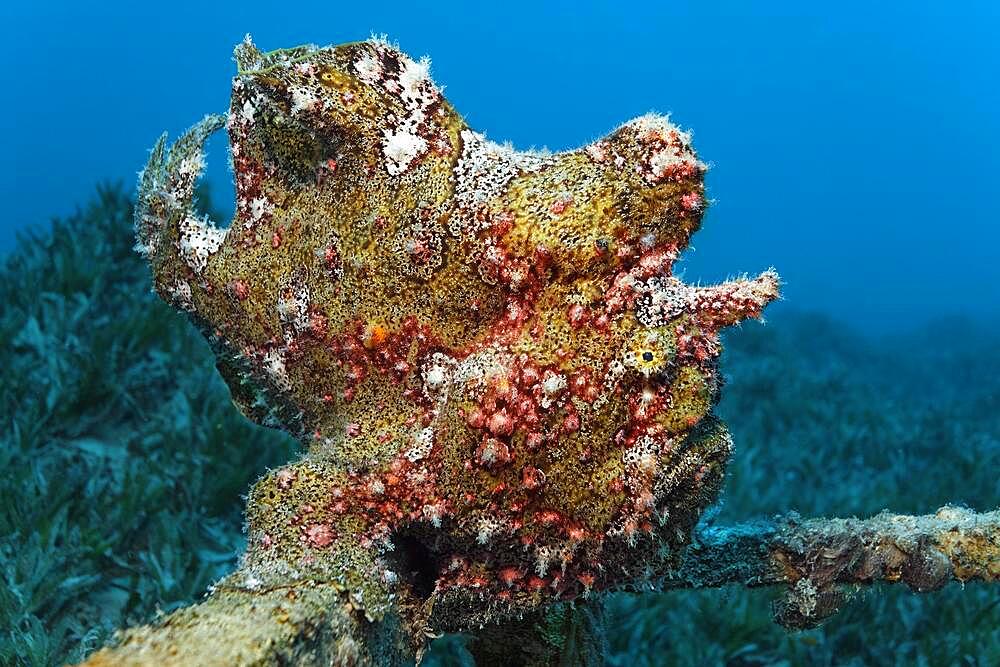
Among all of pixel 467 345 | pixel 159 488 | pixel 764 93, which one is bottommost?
pixel 467 345

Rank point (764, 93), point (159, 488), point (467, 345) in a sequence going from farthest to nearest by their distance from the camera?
point (764, 93) < point (159, 488) < point (467, 345)

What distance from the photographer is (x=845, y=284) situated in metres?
60.7

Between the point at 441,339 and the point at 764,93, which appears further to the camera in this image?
the point at 764,93

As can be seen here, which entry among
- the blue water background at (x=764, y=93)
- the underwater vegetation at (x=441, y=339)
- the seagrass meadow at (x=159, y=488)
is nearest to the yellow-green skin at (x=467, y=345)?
the underwater vegetation at (x=441, y=339)

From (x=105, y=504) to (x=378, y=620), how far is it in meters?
3.37

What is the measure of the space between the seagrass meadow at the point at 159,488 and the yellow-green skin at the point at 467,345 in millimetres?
459

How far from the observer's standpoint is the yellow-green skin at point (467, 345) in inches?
57.0

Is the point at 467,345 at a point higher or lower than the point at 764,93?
lower

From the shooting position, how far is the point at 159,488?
4.23 meters

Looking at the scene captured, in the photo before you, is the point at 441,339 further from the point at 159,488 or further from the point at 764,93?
the point at 764,93

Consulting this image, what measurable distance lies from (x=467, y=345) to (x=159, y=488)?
3.43 meters

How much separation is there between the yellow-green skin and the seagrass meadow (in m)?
0.46

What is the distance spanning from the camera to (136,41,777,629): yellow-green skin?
1.45 metres

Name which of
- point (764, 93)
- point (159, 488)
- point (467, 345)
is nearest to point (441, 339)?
point (467, 345)
